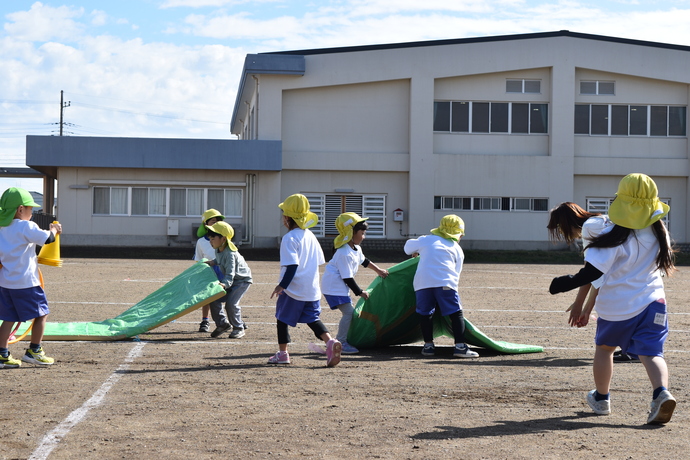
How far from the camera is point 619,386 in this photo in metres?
7.07

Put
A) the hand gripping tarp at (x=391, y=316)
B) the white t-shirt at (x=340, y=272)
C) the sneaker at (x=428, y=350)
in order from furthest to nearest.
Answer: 1. the hand gripping tarp at (x=391, y=316)
2. the white t-shirt at (x=340, y=272)
3. the sneaker at (x=428, y=350)

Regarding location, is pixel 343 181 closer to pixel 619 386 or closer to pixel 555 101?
pixel 555 101

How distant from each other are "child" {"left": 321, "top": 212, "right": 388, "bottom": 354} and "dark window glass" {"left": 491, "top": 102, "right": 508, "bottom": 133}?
2674 cm

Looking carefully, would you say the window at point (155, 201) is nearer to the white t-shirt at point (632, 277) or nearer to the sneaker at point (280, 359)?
the sneaker at point (280, 359)

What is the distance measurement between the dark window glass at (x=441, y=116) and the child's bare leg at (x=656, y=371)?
96.8ft

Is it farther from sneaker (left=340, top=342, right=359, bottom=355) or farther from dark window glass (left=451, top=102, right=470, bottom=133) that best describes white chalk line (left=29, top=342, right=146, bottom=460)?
dark window glass (left=451, top=102, right=470, bottom=133)

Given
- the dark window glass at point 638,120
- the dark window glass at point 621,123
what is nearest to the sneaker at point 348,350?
the dark window glass at point 621,123

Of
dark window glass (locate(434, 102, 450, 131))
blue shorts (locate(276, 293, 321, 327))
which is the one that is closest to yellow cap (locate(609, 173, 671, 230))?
blue shorts (locate(276, 293, 321, 327))

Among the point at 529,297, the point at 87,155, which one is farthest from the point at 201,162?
the point at 529,297

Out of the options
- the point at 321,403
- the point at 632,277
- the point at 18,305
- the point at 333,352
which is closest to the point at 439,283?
the point at 333,352

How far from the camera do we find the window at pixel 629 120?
1389 inches

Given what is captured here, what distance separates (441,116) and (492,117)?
7.48 feet

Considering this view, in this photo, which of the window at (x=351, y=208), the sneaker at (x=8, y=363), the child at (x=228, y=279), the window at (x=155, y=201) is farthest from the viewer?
the window at (x=351, y=208)

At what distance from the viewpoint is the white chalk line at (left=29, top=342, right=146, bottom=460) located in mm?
4727
